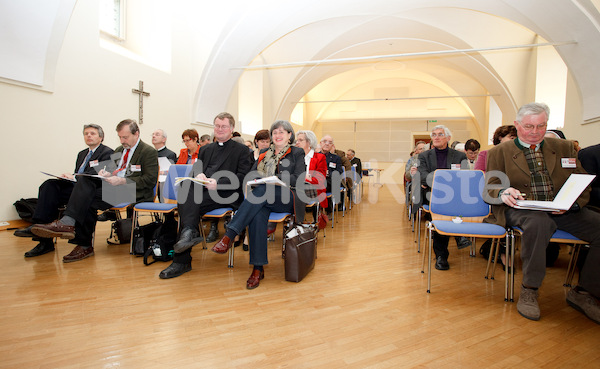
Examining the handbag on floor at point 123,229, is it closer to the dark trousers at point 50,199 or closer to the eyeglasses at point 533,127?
the dark trousers at point 50,199

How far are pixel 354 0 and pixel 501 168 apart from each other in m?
6.87

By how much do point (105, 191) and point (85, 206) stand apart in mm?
228

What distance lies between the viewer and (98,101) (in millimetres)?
5426

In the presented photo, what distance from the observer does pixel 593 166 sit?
232cm

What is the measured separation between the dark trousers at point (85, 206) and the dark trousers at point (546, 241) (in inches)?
144

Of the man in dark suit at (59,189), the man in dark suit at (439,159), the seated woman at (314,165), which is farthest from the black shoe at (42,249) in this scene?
the man in dark suit at (439,159)

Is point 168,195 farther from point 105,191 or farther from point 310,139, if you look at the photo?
point 310,139

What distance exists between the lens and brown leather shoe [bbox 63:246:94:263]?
303 centimetres

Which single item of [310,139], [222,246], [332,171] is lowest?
[222,246]

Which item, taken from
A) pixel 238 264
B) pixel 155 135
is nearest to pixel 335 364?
pixel 238 264

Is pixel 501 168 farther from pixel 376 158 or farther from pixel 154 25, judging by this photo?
pixel 376 158

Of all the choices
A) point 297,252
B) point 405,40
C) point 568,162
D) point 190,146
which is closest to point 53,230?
point 297,252

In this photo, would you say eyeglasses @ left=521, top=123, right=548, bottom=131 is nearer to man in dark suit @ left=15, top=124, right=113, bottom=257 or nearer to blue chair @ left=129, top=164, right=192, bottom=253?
blue chair @ left=129, top=164, right=192, bottom=253

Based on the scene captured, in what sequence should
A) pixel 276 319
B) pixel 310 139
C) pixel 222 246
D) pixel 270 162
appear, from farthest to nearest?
pixel 310 139 → pixel 270 162 → pixel 222 246 → pixel 276 319
